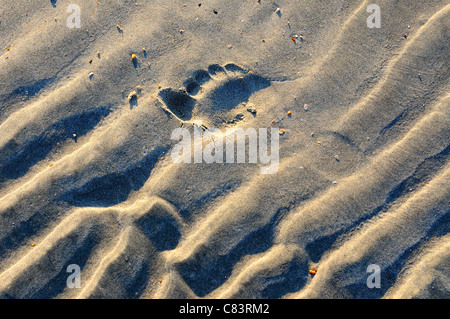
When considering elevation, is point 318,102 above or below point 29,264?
above

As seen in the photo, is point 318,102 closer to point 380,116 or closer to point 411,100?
point 380,116

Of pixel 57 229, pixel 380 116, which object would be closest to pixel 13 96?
pixel 57 229

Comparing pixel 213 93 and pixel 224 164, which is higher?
pixel 213 93

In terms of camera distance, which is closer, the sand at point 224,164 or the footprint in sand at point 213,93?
the sand at point 224,164

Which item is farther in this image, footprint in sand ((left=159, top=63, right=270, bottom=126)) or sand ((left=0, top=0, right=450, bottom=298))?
footprint in sand ((left=159, top=63, right=270, bottom=126))
